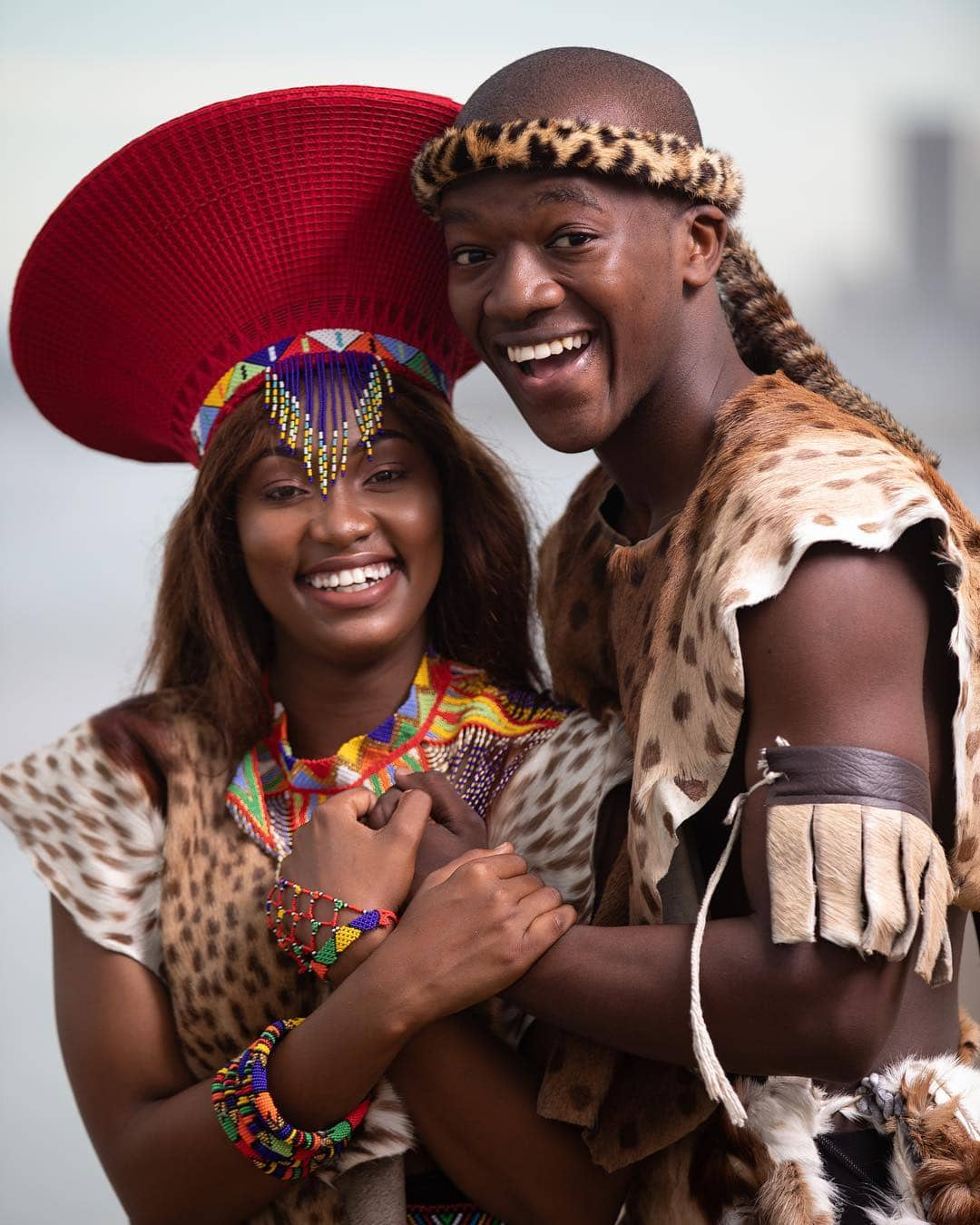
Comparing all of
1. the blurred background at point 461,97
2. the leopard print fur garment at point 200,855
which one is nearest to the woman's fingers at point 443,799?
the leopard print fur garment at point 200,855

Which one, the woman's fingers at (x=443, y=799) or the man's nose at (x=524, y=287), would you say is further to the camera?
the woman's fingers at (x=443, y=799)

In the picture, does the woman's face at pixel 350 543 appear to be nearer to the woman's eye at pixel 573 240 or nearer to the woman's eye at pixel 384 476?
the woman's eye at pixel 384 476

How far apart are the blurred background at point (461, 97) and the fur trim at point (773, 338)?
7.62 ft

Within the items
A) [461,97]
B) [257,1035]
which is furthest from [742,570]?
[461,97]

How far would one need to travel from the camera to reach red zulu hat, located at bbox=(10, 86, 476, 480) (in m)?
2.12

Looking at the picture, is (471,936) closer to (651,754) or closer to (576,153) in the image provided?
(651,754)

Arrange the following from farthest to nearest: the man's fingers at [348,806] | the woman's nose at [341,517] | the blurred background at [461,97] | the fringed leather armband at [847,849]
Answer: the blurred background at [461,97]
the woman's nose at [341,517]
the man's fingers at [348,806]
the fringed leather armband at [847,849]

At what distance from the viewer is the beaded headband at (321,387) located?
2.20 meters

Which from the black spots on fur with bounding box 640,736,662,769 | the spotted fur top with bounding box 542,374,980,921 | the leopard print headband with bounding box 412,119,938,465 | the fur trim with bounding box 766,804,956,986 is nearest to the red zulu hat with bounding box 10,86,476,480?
the leopard print headband with bounding box 412,119,938,465

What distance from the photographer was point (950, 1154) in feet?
6.05

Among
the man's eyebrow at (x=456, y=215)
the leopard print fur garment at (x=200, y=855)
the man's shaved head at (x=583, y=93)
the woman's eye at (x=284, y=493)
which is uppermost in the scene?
the man's shaved head at (x=583, y=93)

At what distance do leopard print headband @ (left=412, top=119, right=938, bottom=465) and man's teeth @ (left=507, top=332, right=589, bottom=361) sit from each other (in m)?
0.20

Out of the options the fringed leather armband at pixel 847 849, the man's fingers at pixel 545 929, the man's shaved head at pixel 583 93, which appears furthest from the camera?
the man's shaved head at pixel 583 93

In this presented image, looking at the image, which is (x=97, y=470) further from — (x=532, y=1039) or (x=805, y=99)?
(x=532, y=1039)
